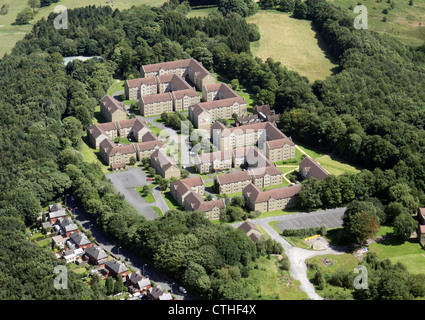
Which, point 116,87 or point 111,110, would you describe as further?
point 116,87

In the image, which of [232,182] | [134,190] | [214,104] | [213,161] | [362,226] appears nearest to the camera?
[362,226]

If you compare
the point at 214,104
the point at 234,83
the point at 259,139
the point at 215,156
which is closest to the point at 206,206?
the point at 215,156

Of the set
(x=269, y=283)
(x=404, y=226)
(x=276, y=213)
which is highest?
(x=404, y=226)

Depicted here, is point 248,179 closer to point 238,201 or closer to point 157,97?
point 238,201

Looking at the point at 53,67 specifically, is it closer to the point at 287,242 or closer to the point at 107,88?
the point at 107,88

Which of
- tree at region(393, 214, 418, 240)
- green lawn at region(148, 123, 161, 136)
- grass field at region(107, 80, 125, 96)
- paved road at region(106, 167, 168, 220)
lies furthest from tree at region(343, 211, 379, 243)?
grass field at region(107, 80, 125, 96)

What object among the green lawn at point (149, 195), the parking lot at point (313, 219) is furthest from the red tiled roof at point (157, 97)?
the parking lot at point (313, 219)

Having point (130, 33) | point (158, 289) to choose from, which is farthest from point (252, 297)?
point (130, 33)
